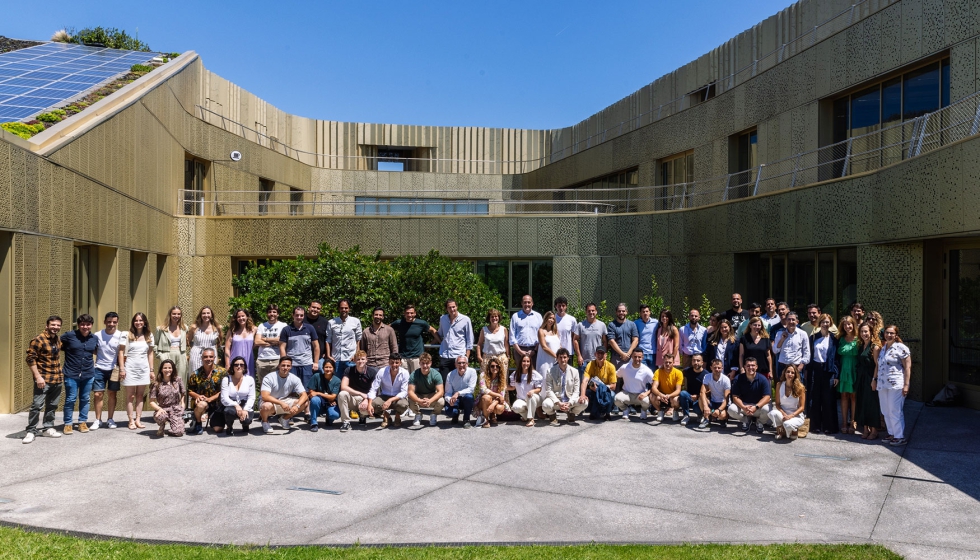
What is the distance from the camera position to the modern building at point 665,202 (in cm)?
1246

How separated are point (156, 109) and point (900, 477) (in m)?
18.5

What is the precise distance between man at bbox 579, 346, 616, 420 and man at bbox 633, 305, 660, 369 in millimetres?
889

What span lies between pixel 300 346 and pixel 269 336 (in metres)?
0.58

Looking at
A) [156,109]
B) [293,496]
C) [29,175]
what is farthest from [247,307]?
[293,496]

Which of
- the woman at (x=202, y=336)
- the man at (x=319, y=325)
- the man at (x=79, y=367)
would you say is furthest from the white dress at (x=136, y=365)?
the man at (x=319, y=325)

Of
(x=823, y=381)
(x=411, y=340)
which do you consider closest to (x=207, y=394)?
(x=411, y=340)

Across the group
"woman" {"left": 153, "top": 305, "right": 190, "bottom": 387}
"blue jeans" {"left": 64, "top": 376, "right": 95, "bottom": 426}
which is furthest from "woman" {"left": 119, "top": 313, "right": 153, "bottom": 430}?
"blue jeans" {"left": 64, "top": 376, "right": 95, "bottom": 426}

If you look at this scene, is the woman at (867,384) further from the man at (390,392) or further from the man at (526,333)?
the man at (390,392)

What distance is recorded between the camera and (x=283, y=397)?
10.9m

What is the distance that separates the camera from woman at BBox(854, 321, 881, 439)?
10156 millimetres

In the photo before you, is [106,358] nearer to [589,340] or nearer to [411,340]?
[411,340]

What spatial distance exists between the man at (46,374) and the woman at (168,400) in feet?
3.93

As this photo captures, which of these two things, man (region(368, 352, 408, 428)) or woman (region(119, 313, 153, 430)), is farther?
man (region(368, 352, 408, 428))

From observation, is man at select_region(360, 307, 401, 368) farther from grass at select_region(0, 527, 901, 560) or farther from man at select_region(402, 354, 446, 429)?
grass at select_region(0, 527, 901, 560)
